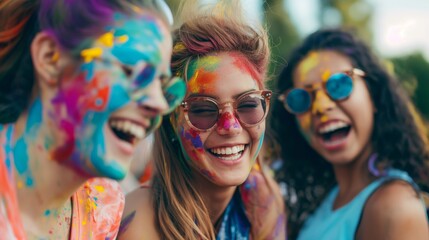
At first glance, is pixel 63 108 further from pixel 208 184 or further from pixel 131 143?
pixel 208 184

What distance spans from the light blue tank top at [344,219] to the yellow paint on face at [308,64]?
2.63ft

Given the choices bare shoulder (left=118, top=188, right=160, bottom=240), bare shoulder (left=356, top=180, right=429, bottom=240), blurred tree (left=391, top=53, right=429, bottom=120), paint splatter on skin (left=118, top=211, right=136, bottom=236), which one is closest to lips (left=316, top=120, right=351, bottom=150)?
bare shoulder (left=356, top=180, right=429, bottom=240)

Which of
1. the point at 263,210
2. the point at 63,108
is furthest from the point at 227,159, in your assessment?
the point at 63,108

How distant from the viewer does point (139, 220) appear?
2436 millimetres

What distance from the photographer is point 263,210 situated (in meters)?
2.86

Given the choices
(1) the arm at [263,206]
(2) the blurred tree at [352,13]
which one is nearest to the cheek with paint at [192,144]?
(1) the arm at [263,206]

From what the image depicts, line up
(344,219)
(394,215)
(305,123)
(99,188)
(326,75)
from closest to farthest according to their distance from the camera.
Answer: (99,188), (394,215), (344,219), (326,75), (305,123)

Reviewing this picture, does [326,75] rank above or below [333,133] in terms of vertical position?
above

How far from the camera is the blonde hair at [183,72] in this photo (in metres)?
2.44

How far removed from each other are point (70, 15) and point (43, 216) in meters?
0.70

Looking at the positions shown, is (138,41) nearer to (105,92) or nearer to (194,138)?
(105,92)

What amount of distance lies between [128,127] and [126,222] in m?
0.90

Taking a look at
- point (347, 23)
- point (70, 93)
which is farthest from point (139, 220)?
point (347, 23)

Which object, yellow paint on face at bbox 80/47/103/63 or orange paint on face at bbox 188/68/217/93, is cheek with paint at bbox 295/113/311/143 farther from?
yellow paint on face at bbox 80/47/103/63
